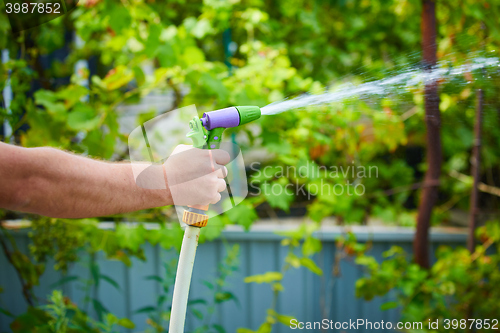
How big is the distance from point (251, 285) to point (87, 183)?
4.44 ft

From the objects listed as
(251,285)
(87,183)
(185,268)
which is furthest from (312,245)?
(87,183)

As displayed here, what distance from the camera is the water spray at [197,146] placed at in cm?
76

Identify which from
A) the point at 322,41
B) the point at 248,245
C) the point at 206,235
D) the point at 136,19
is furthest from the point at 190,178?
the point at 322,41

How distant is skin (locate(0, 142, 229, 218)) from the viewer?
0.65 m

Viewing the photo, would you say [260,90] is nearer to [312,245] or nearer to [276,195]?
[276,195]

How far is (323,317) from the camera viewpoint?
193cm

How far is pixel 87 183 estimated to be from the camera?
0.74 m

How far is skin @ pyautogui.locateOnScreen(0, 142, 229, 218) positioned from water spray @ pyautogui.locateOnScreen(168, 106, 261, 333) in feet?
0.09

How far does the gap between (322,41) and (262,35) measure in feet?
1.22

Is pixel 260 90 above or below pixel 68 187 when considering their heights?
above

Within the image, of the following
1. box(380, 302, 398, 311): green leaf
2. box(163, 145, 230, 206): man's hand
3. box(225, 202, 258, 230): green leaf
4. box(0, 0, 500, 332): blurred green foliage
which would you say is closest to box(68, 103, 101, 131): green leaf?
box(0, 0, 500, 332): blurred green foliage

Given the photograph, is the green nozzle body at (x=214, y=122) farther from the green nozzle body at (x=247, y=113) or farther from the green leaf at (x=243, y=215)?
the green leaf at (x=243, y=215)

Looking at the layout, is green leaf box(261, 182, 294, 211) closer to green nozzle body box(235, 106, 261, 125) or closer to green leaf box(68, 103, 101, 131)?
green nozzle body box(235, 106, 261, 125)

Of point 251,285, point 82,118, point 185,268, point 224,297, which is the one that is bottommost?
point 251,285
